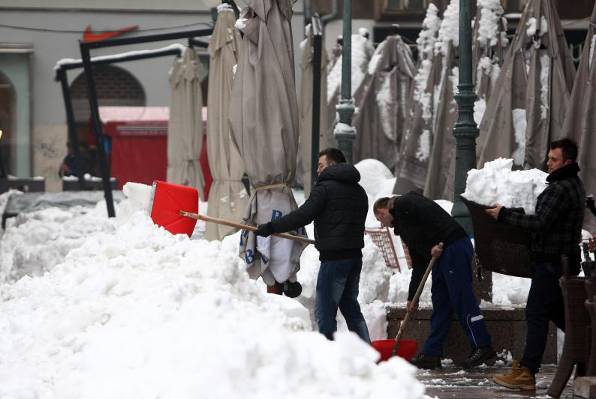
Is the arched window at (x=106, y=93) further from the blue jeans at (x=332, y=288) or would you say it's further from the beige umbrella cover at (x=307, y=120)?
→ the blue jeans at (x=332, y=288)

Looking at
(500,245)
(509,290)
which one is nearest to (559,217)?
(500,245)

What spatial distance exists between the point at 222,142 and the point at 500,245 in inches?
284

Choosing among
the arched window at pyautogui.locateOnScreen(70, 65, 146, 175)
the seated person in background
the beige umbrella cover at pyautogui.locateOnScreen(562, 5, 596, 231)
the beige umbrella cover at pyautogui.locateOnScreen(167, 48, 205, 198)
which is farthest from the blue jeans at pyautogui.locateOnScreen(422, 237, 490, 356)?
the arched window at pyautogui.locateOnScreen(70, 65, 146, 175)

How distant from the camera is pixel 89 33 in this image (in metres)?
38.9

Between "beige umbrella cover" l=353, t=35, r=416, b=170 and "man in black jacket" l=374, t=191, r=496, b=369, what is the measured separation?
1264cm

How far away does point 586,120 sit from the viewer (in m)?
13.7

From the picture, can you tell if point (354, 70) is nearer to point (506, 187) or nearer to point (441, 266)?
point (441, 266)

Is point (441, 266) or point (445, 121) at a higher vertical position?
point (445, 121)

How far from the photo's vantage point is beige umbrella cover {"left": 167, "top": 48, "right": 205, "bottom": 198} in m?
22.9

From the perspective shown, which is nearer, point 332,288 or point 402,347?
point 402,347

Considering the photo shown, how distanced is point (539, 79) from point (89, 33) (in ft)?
81.0

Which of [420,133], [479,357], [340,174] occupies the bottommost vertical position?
[479,357]

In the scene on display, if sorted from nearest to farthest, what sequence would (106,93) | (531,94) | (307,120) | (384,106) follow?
(531,94), (307,120), (384,106), (106,93)

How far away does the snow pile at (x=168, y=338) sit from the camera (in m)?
6.06
